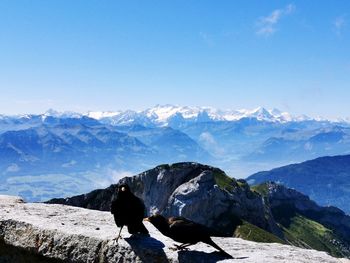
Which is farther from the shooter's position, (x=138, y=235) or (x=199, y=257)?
(x=138, y=235)

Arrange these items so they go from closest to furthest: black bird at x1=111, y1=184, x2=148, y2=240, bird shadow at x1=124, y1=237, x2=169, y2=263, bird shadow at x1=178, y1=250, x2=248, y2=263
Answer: bird shadow at x1=178, y1=250, x2=248, y2=263 < bird shadow at x1=124, y1=237, x2=169, y2=263 < black bird at x1=111, y1=184, x2=148, y2=240

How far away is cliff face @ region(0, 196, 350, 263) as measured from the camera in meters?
9.51

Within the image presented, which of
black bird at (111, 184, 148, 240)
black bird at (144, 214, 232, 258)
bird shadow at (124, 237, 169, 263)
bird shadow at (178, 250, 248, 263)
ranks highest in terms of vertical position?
black bird at (111, 184, 148, 240)

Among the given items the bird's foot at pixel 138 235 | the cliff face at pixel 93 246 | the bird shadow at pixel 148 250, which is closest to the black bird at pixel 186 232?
the cliff face at pixel 93 246

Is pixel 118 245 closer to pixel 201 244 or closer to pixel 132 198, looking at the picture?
pixel 132 198

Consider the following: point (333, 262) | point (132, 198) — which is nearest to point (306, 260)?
point (333, 262)

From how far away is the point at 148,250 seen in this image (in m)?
9.55

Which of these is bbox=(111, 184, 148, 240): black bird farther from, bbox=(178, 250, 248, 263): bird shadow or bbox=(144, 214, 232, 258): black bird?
bbox=(178, 250, 248, 263): bird shadow

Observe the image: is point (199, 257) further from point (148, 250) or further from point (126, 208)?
point (126, 208)

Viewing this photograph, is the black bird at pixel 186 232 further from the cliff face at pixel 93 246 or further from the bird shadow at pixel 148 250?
the bird shadow at pixel 148 250

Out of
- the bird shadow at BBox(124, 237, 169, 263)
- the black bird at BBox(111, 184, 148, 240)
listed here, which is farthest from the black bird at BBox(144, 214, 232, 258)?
the black bird at BBox(111, 184, 148, 240)

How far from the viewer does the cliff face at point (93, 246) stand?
374 inches

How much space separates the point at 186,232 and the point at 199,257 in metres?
0.55

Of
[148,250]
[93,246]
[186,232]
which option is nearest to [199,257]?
[186,232]
